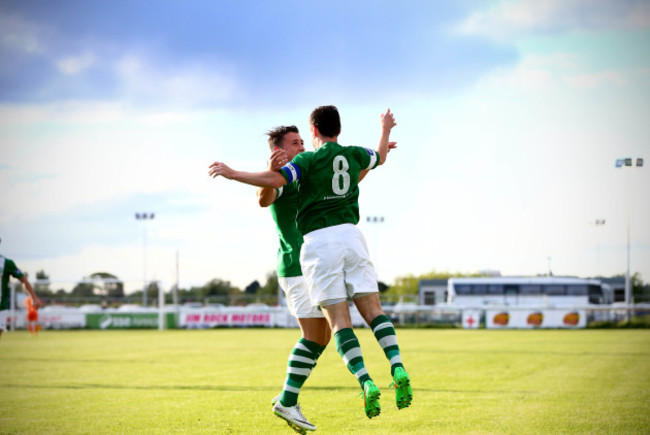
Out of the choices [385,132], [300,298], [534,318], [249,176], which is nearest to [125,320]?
[534,318]

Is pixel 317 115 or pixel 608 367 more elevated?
pixel 317 115

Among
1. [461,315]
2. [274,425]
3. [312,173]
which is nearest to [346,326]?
[312,173]

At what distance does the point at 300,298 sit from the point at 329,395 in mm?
4070

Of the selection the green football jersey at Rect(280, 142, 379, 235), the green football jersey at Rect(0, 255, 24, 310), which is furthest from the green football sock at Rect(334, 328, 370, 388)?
the green football jersey at Rect(0, 255, 24, 310)

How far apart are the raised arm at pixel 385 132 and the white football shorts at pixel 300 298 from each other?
127 cm

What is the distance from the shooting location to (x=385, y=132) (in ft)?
20.8

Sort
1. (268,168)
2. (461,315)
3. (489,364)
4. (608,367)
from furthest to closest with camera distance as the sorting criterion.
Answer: (461,315) → (489,364) → (608,367) → (268,168)

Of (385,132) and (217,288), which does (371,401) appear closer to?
(385,132)

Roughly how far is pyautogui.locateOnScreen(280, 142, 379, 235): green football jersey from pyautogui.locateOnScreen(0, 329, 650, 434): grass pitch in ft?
7.63

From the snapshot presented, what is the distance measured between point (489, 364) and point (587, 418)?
780 cm

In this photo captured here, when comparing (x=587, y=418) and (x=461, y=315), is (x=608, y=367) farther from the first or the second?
(x=461, y=315)

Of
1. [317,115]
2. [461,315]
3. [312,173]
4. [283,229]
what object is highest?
[317,115]

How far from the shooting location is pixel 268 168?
5.55m

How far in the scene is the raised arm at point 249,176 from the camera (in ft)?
17.2
